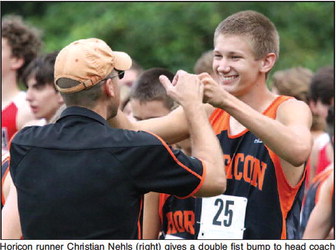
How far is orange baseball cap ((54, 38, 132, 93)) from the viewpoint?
4.09 meters

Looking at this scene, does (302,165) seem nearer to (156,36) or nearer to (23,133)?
(23,133)

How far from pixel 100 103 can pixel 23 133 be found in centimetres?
41

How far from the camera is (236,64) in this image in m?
4.93

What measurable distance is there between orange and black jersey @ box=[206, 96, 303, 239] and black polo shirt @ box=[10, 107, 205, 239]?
33.8 inches

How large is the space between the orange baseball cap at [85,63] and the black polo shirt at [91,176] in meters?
0.16

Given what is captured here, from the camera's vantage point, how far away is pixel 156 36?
15.4 m

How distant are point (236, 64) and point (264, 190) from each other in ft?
2.50

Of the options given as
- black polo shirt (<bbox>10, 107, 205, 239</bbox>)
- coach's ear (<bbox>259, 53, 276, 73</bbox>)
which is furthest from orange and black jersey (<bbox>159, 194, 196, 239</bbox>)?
black polo shirt (<bbox>10, 107, 205, 239</bbox>)

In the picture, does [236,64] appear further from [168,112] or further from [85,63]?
[168,112]

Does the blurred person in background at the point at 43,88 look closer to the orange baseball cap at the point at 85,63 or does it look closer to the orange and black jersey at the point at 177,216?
the orange and black jersey at the point at 177,216

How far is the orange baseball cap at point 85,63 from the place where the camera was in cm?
409

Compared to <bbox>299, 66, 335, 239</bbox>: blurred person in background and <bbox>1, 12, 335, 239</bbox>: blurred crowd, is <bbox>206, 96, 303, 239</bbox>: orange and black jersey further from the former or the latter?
<bbox>299, 66, 335, 239</bbox>: blurred person in background

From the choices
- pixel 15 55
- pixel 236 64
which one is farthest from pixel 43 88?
pixel 236 64

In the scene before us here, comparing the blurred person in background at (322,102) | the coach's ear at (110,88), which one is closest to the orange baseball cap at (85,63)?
the coach's ear at (110,88)
